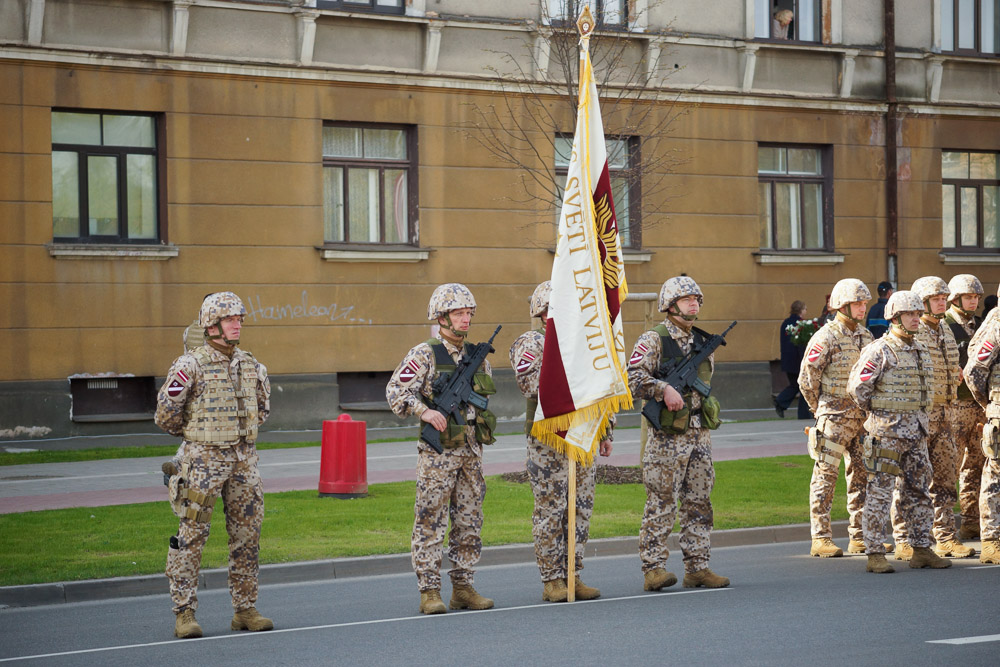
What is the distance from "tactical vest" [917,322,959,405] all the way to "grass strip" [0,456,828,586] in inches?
91.3

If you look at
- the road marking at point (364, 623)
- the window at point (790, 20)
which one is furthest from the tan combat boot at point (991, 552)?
the window at point (790, 20)

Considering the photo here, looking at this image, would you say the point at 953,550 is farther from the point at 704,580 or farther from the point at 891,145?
the point at 891,145

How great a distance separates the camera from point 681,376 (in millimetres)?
9469

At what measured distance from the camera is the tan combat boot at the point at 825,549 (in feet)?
35.9

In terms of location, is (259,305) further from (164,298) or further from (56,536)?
(56,536)

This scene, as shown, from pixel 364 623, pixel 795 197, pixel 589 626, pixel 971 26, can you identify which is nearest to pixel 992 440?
pixel 589 626

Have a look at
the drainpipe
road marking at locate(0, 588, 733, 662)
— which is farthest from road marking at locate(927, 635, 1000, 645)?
the drainpipe

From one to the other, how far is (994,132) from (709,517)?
58.6 feet

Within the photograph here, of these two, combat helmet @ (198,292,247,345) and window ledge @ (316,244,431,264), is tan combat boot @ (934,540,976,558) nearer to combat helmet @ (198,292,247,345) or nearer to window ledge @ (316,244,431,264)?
combat helmet @ (198,292,247,345)

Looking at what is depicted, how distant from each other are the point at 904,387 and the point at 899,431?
1.10ft

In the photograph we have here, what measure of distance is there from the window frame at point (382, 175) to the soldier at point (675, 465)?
11.5m

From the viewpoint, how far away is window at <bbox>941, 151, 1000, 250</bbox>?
24828mm

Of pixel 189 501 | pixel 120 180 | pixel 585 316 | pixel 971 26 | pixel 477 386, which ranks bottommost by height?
pixel 189 501

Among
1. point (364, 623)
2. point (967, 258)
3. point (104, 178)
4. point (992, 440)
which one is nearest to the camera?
point (364, 623)
